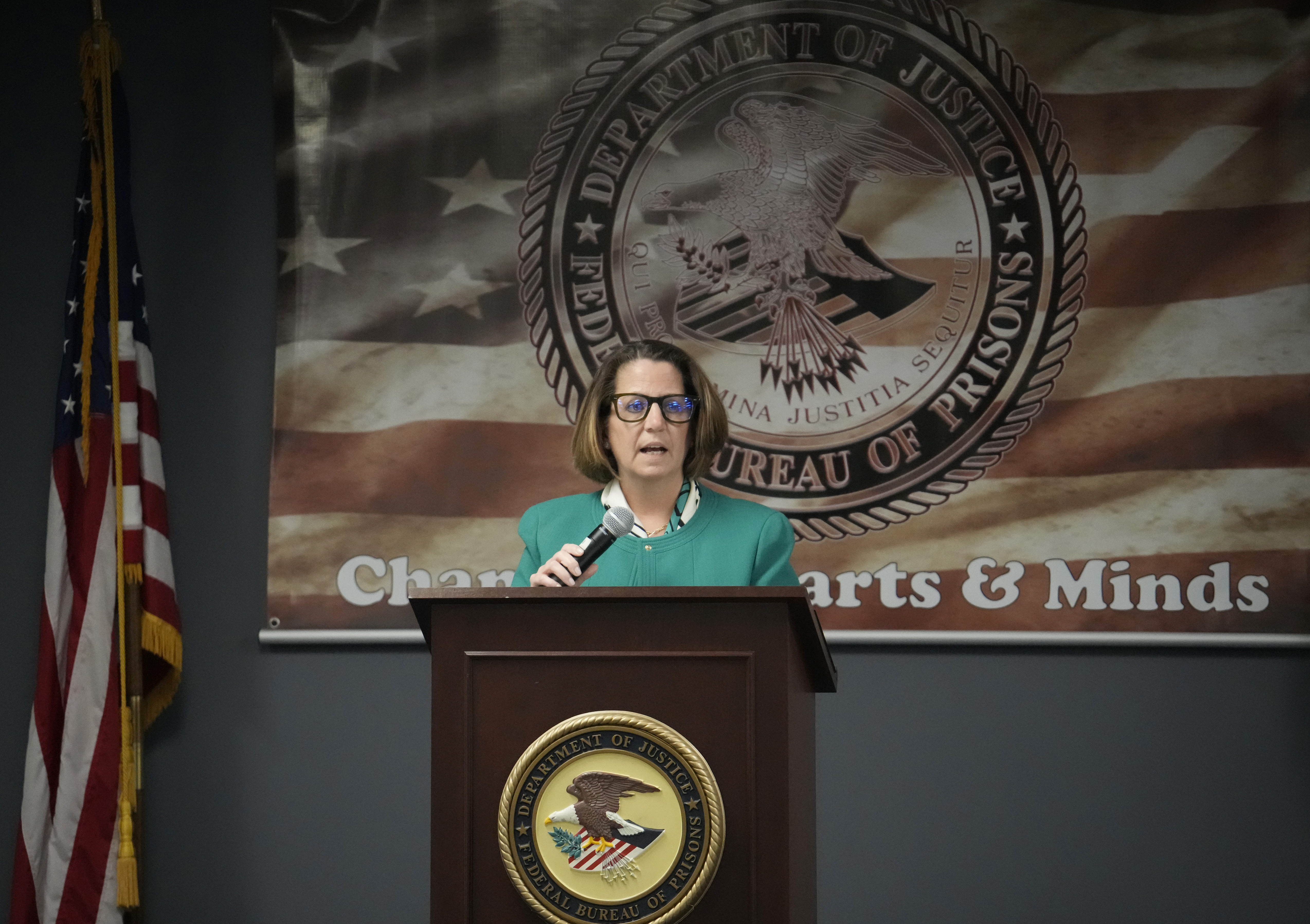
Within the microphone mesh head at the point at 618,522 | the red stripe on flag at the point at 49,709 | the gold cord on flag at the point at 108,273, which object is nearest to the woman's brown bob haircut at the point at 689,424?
the microphone mesh head at the point at 618,522

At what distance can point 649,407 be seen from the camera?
2158 mm

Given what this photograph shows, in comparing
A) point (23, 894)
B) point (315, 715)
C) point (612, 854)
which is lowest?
point (23, 894)

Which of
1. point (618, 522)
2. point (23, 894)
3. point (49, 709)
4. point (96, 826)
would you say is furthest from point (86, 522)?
point (618, 522)

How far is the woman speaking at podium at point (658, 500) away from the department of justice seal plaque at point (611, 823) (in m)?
0.54

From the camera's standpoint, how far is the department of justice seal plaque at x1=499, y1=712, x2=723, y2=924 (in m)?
1.51

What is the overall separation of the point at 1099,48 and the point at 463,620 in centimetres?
246

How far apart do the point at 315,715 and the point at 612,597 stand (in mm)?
1986

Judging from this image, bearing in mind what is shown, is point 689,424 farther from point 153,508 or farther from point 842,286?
point 153,508

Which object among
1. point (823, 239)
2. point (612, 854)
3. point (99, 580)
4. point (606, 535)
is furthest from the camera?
point (823, 239)

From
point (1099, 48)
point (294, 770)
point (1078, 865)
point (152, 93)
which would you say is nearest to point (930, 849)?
point (1078, 865)

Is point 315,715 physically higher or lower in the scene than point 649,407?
lower

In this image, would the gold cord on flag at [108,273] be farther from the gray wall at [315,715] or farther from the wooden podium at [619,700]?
the wooden podium at [619,700]

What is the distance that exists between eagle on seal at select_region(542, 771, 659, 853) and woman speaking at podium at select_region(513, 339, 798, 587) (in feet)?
1.84

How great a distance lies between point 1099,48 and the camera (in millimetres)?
3242
